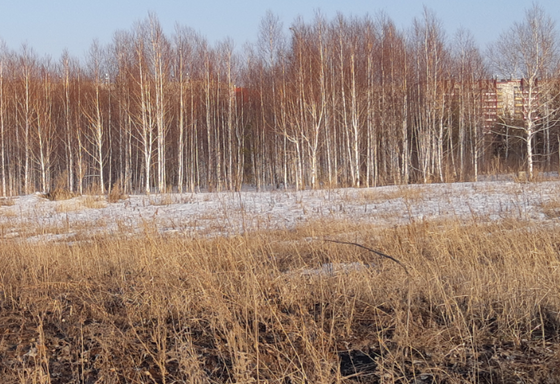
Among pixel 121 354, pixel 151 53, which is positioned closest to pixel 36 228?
pixel 121 354

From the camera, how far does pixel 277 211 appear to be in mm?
11578

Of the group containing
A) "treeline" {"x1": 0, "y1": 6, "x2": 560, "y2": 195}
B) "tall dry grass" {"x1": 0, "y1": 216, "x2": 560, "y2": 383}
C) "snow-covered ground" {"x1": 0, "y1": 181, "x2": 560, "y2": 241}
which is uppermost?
"treeline" {"x1": 0, "y1": 6, "x2": 560, "y2": 195}

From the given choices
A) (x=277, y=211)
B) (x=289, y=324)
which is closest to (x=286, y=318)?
(x=289, y=324)

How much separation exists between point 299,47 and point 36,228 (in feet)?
48.7

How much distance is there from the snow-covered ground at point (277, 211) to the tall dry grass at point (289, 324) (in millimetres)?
3105

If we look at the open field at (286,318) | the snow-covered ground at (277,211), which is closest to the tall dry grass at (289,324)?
the open field at (286,318)

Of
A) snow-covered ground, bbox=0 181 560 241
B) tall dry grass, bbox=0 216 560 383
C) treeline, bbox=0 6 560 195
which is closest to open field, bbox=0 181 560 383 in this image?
tall dry grass, bbox=0 216 560 383

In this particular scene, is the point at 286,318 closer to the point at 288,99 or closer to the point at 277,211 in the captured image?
the point at 277,211

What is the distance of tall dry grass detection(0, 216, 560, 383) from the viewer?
8.35ft

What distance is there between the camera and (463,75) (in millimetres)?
25031

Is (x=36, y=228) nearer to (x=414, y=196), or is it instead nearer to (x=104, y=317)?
(x=104, y=317)

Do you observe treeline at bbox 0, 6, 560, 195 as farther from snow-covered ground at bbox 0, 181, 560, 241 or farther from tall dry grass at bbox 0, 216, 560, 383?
tall dry grass at bbox 0, 216, 560, 383

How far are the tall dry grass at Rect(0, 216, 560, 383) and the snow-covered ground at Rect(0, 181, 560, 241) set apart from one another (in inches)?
122

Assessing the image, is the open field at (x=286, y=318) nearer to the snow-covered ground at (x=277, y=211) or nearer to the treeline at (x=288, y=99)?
the snow-covered ground at (x=277, y=211)
